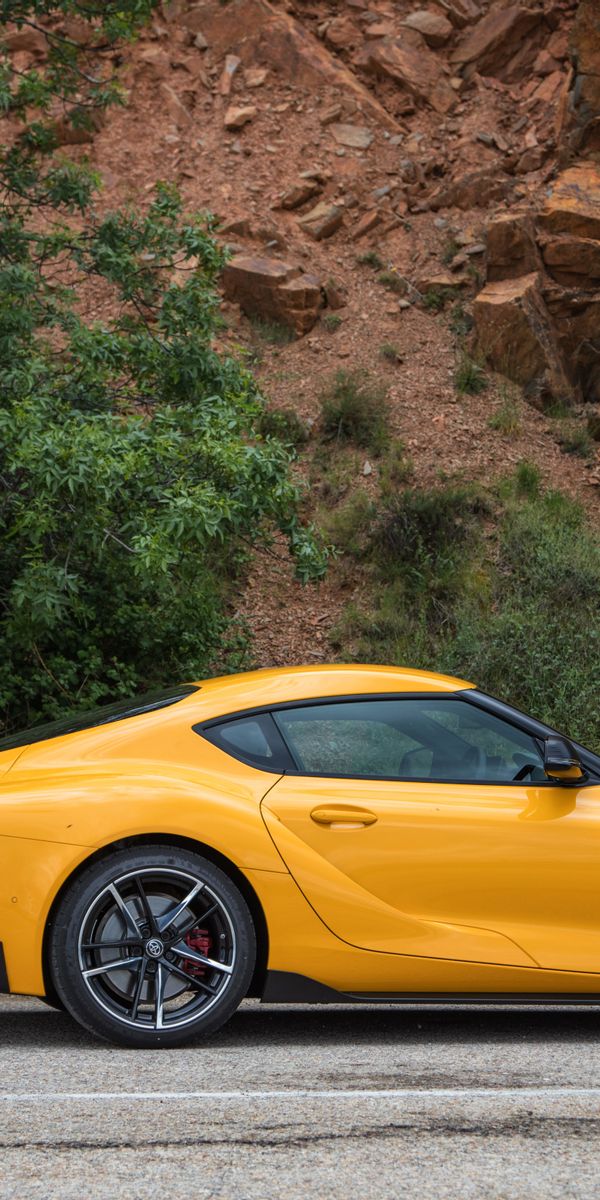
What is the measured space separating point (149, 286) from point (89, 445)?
4158 mm

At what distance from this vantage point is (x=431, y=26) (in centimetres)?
2355

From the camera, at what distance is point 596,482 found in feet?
59.2

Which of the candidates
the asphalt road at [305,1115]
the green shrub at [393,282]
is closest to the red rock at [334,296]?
the green shrub at [393,282]

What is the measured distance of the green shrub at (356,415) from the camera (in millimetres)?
18375

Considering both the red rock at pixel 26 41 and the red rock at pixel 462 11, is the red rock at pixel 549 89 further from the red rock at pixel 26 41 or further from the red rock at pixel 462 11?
the red rock at pixel 26 41

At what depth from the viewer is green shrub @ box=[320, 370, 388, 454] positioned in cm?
1838

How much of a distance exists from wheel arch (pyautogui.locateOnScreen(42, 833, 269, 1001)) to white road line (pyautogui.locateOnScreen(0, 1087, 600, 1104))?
0.75 metres

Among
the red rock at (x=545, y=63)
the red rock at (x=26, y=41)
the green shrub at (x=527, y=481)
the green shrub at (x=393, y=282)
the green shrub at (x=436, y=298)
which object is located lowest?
the green shrub at (x=527, y=481)

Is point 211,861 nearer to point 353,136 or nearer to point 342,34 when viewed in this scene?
point 353,136

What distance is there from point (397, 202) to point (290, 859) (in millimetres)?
18907

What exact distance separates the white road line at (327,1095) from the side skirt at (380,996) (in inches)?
27.6

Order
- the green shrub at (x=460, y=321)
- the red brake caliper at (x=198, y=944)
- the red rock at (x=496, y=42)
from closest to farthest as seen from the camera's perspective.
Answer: the red brake caliper at (x=198, y=944) → the green shrub at (x=460, y=321) → the red rock at (x=496, y=42)

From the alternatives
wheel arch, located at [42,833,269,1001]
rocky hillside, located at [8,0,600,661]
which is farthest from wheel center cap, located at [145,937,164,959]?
rocky hillside, located at [8,0,600,661]

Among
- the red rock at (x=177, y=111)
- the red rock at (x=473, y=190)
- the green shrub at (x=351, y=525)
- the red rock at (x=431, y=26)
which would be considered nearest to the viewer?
the green shrub at (x=351, y=525)
